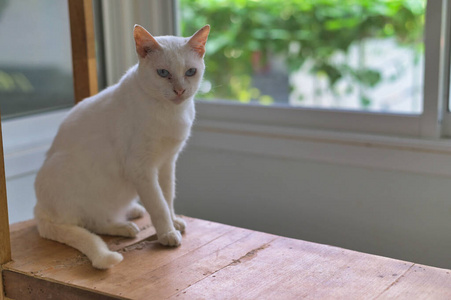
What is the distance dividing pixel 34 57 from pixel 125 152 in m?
0.65

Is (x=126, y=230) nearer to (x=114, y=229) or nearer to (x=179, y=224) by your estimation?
(x=114, y=229)

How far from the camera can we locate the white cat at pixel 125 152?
3.85 feet

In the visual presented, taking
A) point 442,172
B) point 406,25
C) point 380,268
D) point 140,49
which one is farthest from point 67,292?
point 406,25

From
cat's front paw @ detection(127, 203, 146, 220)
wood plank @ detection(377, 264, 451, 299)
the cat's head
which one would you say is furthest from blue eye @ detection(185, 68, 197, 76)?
wood plank @ detection(377, 264, 451, 299)

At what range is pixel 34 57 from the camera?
1677 mm

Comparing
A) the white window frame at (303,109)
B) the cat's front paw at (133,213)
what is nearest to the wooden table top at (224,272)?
the cat's front paw at (133,213)

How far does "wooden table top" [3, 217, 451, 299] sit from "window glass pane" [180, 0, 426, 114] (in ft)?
4.09

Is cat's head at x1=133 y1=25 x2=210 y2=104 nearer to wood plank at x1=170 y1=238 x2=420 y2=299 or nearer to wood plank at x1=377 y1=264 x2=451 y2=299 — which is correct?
wood plank at x1=170 y1=238 x2=420 y2=299

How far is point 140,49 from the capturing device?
1171mm

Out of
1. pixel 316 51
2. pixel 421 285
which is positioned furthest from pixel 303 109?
pixel 316 51

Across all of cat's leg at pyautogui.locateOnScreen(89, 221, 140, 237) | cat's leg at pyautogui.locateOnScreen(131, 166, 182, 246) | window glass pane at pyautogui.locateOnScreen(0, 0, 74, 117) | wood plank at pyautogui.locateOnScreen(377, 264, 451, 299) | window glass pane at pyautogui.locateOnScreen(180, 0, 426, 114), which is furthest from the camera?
window glass pane at pyautogui.locateOnScreen(180, 0, 426, 114)

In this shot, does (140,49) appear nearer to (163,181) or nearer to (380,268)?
(163,181)

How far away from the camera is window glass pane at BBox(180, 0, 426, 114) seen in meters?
2.41

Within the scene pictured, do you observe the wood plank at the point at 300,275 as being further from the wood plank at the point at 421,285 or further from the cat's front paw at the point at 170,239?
the cat's front paw at the point at 170,239
